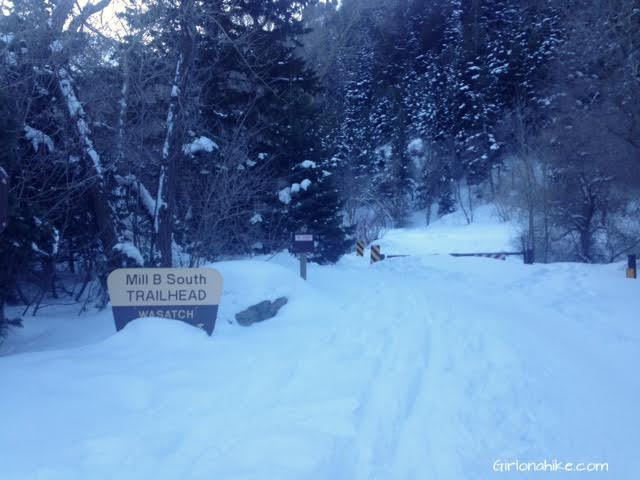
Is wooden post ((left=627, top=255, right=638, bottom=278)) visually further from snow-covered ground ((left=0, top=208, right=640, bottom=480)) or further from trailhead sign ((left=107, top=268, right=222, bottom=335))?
trailhead sign ((left=107, top=268, right=222, bottom=335))

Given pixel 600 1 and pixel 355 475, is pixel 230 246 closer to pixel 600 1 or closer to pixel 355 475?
pixel 355 475

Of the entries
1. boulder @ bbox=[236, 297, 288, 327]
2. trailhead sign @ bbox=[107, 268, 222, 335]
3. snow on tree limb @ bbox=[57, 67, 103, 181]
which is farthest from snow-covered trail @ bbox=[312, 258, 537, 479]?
snow on tree limb @ bbox=[57, 67, 103, 181]

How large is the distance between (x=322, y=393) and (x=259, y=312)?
3662 millimetres

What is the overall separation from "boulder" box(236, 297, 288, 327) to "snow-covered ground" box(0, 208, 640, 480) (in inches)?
6.7

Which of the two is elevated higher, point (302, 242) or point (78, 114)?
point (78, 114)

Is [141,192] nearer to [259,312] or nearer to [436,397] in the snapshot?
[259,312]

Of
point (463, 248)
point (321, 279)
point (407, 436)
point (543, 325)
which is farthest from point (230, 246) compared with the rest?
point (463, 248)


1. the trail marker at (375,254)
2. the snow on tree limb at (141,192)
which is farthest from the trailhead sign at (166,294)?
the trail marker at (375,254)

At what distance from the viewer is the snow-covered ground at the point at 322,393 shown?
410 centimetres

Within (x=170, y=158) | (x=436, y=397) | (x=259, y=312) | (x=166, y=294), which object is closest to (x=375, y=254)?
(x=170, y=158)

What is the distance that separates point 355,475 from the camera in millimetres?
3945

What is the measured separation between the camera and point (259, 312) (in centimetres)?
Result: 902

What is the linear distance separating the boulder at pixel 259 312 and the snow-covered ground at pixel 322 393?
17cm

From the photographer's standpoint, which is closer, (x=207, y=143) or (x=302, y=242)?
(x=302, y=242)
